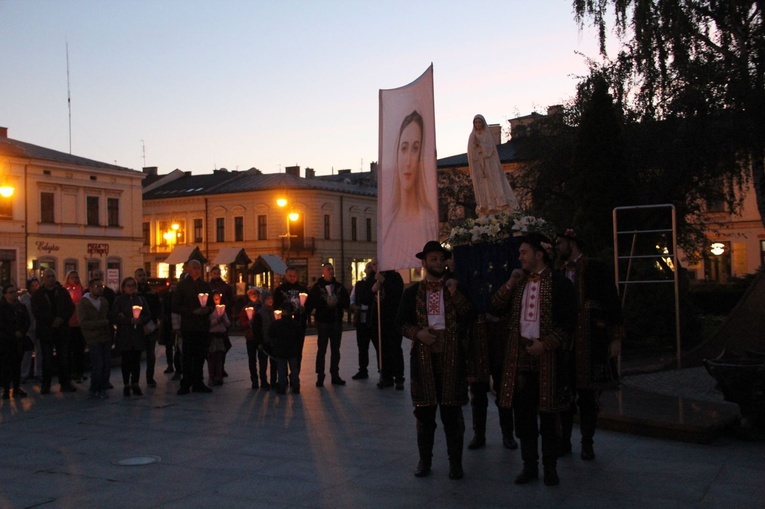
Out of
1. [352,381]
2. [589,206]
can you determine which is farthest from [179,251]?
[352,381]

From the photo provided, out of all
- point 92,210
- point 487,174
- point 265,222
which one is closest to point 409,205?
point 487,174

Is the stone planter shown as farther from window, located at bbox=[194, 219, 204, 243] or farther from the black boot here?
window, located at bbox=[194, 219, 204, 243]

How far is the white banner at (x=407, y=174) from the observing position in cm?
1162

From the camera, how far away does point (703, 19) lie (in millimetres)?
21109

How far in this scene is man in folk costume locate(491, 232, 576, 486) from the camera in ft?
22.2

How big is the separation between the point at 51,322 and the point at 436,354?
8.72 meters

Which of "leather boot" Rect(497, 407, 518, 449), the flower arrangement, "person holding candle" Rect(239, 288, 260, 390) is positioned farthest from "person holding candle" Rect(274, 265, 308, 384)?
"leather boot" Rect(497, 407, 518, 449)

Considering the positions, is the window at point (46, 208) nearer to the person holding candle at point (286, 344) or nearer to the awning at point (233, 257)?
the awning at point (233, 257)

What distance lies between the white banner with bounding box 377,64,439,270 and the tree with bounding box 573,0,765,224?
9667 millimetres

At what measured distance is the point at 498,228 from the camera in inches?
348

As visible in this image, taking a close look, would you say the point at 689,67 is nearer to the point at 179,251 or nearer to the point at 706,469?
the point at 706,469

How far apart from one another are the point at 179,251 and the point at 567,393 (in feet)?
121

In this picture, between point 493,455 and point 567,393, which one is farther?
point 493,455

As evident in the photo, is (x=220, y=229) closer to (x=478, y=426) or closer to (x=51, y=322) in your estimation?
(x=51, y=322)
